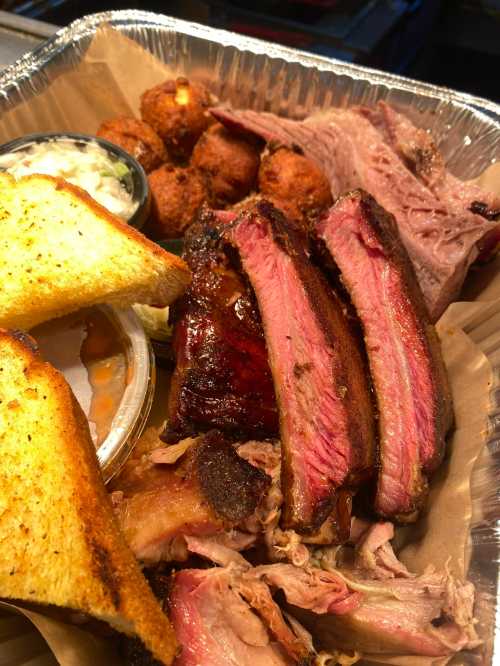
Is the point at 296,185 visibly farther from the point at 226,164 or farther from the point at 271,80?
the point at 271,80

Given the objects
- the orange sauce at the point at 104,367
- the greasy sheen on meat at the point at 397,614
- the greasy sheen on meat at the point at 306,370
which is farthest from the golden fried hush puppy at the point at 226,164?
the greasy sheen on meat at the point at 397,614

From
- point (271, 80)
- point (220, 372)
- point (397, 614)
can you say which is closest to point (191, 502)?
point (220, 372)

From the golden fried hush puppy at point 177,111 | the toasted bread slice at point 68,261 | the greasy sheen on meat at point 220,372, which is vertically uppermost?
the golden fried hush puppy at point 177,111

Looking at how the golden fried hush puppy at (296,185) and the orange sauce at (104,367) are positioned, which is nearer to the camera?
the orange sauce at (104,367)

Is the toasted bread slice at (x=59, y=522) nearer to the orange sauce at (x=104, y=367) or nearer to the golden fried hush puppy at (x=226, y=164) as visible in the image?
the orange sauce at (x=104, y=367)

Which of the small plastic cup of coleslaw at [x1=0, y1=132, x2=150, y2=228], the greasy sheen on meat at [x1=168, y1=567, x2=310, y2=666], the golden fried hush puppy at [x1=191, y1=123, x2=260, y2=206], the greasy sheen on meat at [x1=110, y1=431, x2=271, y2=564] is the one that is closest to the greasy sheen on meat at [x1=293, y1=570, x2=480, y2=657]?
the greasy sheen on meat at [x1=168, y1=567, x2=310, y2=666]

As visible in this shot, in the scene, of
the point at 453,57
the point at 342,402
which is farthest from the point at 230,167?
the point at 453,57

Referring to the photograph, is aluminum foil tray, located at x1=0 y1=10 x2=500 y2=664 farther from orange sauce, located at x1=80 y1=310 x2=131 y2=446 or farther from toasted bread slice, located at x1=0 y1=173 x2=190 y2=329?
orange sauce, located at x1=80 y1=310 x2=131 y2=446

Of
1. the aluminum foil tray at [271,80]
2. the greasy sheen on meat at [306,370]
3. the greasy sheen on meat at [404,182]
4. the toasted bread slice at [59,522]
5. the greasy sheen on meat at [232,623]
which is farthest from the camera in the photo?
the aluminum foil tray at [271,80]
